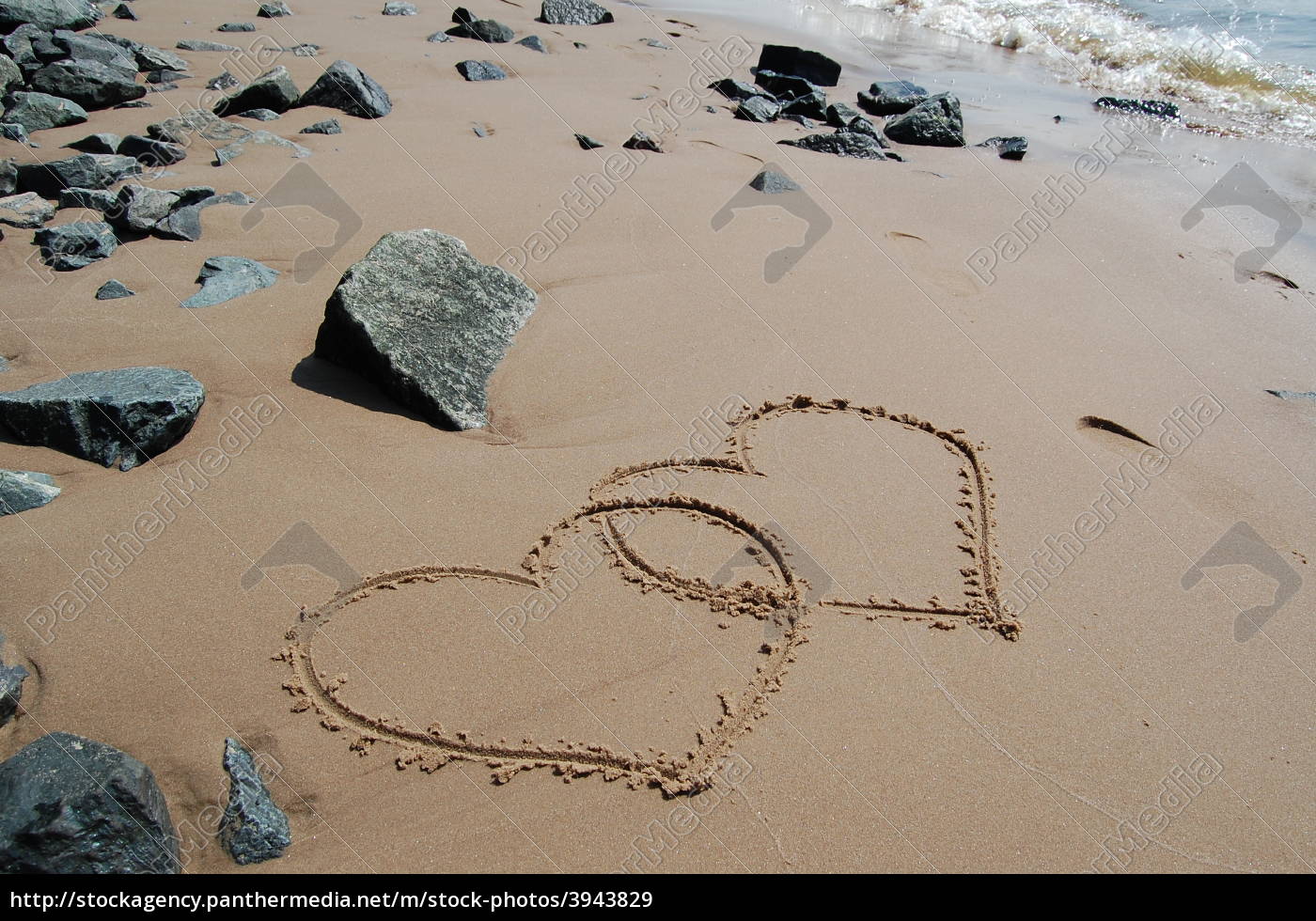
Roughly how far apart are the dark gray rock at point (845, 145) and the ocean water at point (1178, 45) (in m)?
3.68

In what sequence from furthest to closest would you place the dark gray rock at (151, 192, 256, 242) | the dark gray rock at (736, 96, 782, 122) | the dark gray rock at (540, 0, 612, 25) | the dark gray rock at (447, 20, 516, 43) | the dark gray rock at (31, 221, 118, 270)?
the dark gray rock at (540, 0, 612, 25), the dark gray rock at (447, 20, 516, 43), the dark gray rock at (736, 96, 782, 122), the dark gray rock at (151, 192, 256, 242), the dark gray rock at (31, 221, 118, 270)

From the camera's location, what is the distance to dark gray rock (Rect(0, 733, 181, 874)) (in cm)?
175

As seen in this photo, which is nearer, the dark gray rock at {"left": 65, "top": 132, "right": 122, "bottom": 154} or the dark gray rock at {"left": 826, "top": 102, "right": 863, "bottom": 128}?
the dark gray rock at {"left": 65, "top": 132, "right": 122, "bottom": 154}

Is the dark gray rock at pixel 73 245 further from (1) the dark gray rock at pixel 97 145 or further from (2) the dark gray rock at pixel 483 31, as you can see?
(2) the dark gray rock at pixel 483 31

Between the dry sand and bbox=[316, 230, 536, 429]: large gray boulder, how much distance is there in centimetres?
11

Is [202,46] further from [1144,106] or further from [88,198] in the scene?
[1144,106]

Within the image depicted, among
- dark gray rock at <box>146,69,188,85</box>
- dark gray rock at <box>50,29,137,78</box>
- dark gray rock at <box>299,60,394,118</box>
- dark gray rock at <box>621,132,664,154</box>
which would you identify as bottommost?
dark gray rock at <box>146,69,188,85</box>

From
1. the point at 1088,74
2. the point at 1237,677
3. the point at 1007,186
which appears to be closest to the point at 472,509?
the point at 1237,677

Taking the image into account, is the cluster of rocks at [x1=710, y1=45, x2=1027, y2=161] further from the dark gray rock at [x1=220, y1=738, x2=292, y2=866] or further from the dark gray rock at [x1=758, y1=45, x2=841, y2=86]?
the dark gray rock at [x1=220, y1=738, x2=292, y2=866]

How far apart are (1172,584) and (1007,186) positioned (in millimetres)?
3710

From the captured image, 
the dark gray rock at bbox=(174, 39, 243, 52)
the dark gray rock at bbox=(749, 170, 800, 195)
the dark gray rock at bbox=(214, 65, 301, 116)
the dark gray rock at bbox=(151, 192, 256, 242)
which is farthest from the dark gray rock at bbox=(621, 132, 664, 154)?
the dark gray rock at bbox=(174, 39, 243, 52)

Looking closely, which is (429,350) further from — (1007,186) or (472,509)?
(1007,186)

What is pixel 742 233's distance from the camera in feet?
15.6

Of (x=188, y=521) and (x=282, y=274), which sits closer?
(x=188, y=521)
